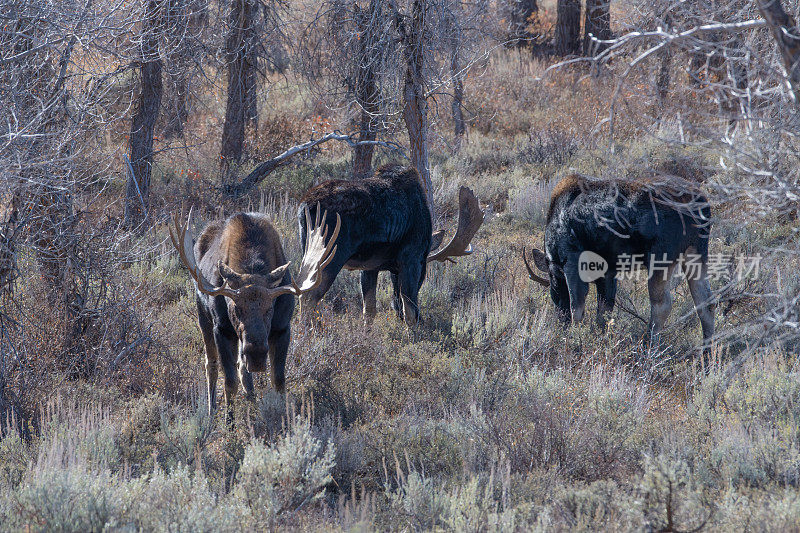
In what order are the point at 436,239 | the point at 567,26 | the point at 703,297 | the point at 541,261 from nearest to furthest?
1. the point at 703,297
2. the point at 541,261
3. the point at 436,239
4. the point at 567,26

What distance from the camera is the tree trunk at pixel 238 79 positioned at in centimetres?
1381

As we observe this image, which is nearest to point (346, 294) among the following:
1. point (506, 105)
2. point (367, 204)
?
point (367, 204)

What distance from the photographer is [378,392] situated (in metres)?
6.89

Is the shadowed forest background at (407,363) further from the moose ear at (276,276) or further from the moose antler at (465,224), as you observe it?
the moose ear at (276,276)

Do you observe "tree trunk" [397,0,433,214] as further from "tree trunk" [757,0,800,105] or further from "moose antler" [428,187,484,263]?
"tree trunk" [757,0,800,105]

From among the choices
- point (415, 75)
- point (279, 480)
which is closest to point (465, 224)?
point (415, 75)

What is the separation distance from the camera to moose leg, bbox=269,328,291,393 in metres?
6.32

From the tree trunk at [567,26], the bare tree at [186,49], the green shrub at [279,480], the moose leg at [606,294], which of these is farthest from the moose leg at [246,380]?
the tree trunk at [567,26]

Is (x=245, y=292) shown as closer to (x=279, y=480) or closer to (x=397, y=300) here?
(x=279, y=480)

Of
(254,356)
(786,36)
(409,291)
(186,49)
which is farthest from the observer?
(186,49)

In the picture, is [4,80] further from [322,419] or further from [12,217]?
[322,419]

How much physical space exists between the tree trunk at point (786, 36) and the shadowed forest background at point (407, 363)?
20 millimetres

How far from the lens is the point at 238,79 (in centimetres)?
1488

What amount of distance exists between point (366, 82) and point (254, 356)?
7.36 metres
